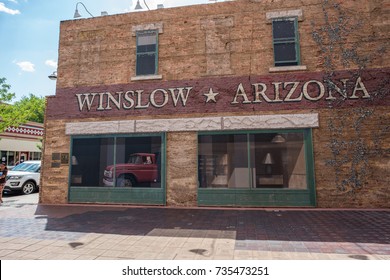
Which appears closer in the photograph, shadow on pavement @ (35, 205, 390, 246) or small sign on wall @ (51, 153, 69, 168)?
shadow on pavement @ (35, 205, 390, 246)

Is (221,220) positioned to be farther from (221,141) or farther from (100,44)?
(100,44)

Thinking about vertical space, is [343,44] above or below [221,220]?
above

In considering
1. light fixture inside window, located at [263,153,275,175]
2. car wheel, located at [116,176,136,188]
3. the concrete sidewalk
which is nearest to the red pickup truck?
car wheel, located at [116,176,136,188]

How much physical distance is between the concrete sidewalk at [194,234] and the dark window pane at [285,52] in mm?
5687

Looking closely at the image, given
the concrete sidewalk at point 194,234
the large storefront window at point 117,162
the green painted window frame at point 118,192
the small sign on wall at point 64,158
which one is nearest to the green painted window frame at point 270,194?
the concrete sidewalk at point 194,234

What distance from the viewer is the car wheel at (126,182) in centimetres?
1044

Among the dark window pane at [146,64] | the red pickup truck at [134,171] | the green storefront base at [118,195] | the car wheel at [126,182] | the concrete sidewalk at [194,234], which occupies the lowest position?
the concrete sidewalk at [194,234]

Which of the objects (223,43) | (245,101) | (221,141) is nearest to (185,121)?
(221,141)

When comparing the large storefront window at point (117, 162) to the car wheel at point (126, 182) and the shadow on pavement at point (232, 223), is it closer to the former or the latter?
the car wheel at point (126, 182)

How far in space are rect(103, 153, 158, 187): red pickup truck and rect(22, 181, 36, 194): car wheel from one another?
20.4 ft

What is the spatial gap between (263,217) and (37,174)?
1273 cm

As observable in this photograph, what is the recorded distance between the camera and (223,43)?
10195 mm

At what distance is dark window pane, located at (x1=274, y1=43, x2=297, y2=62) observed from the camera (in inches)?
390

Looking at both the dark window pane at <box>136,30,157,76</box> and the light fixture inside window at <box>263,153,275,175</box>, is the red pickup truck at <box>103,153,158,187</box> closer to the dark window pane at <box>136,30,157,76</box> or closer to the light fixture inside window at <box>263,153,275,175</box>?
the dark window pane at <box>136,30,157,76</box>
